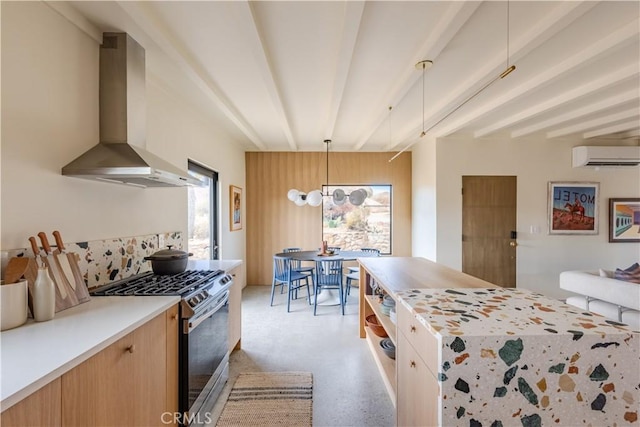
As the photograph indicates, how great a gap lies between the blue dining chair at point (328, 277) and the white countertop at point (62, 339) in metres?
2.53

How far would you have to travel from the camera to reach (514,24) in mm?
1945

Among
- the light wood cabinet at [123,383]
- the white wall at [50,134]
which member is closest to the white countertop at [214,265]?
the white wall at [50,134]

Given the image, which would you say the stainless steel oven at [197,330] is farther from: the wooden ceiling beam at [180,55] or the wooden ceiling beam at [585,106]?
the wooden ceiling beam at [585,106]

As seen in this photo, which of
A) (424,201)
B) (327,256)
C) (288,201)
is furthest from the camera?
(288,201)

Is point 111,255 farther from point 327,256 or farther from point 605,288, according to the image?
point 605,288

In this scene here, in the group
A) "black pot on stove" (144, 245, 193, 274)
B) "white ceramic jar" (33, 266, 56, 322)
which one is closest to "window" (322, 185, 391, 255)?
"black pot on stove" (144, 245, 193, 274)

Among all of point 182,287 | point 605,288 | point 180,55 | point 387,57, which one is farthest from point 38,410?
point 605,288

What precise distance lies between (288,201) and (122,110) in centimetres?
385

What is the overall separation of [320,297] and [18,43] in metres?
4.33

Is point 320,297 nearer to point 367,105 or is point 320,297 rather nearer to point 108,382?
point 367,105

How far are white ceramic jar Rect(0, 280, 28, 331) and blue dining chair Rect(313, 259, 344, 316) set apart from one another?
9.84ft

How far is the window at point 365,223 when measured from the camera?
581cm

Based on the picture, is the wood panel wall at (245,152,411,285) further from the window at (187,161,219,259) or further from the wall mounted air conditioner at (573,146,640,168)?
the wall mounted air conditioner at (573,146,640,168)

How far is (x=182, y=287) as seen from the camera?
1.91 meters
